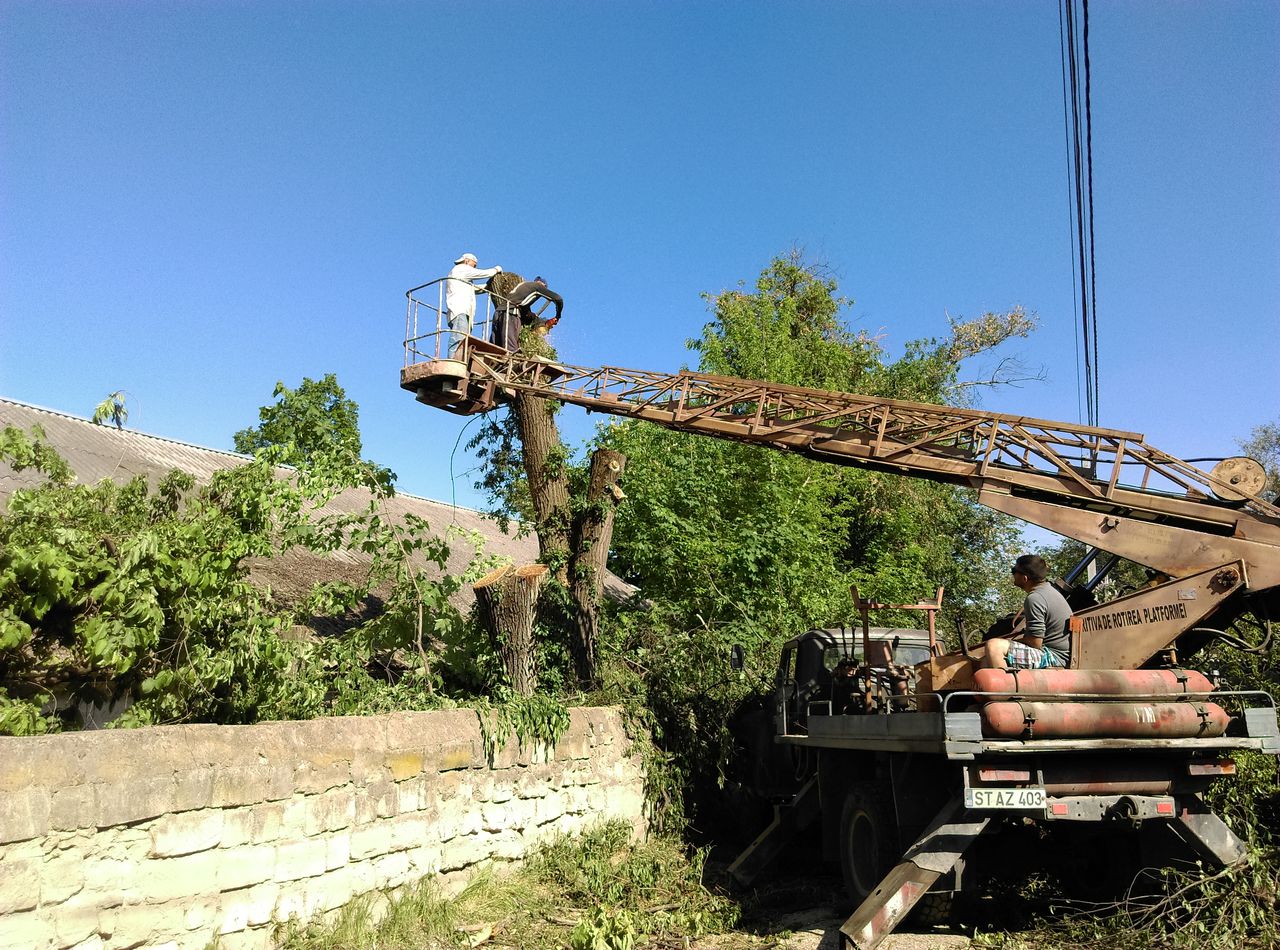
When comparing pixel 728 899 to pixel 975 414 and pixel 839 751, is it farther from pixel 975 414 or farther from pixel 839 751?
pixel 975 414

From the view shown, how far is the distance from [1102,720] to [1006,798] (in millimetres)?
818

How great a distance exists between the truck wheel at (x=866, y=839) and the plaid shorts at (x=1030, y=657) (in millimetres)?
1403

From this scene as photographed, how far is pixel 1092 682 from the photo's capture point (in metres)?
6.12

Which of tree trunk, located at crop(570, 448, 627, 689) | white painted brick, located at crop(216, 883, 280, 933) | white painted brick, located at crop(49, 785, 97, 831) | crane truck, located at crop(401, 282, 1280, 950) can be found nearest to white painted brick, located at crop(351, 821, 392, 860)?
white painted brick, located at crop(216, 883, 280, 933)

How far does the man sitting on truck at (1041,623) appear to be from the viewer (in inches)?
268

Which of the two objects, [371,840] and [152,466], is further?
[152,466]

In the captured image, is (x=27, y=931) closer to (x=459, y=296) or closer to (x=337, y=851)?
(x=337, y=851)

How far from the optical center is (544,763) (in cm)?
858

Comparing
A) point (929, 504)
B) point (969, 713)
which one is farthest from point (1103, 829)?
point (929, 504)

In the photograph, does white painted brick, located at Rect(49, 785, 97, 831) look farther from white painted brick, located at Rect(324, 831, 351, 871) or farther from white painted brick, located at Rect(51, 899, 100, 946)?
white painted brick, located at Rect(324, 831, 351, 871)

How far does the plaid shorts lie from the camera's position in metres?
6.68

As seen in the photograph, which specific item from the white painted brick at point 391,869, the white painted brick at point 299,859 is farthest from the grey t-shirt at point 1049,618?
the white painted brick at point 299,859

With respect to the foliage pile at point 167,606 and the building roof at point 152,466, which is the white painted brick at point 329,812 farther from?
the building roof at point 152,466

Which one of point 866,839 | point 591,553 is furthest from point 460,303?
point 866,839
